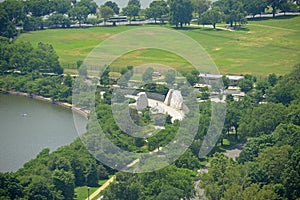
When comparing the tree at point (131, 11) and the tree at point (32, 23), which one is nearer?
the tree at point (32, 23)

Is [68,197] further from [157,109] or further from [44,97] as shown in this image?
[44,97]

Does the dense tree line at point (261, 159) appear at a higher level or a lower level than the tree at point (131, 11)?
lower

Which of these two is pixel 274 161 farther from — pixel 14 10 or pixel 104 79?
pixel 14 10

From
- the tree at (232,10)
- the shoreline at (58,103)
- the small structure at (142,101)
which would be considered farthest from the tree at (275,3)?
the small structure at (142,101)

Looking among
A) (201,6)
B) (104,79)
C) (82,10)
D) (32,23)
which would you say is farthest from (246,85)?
(201,6)

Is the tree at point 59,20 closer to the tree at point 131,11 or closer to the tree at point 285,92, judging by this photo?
the tree at point 131,11

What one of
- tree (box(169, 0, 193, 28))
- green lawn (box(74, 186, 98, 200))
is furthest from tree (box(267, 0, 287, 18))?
green lawn (box(74, 186, 98, 200))

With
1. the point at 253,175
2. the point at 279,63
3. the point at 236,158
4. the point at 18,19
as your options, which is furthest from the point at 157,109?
the point at 18,19
